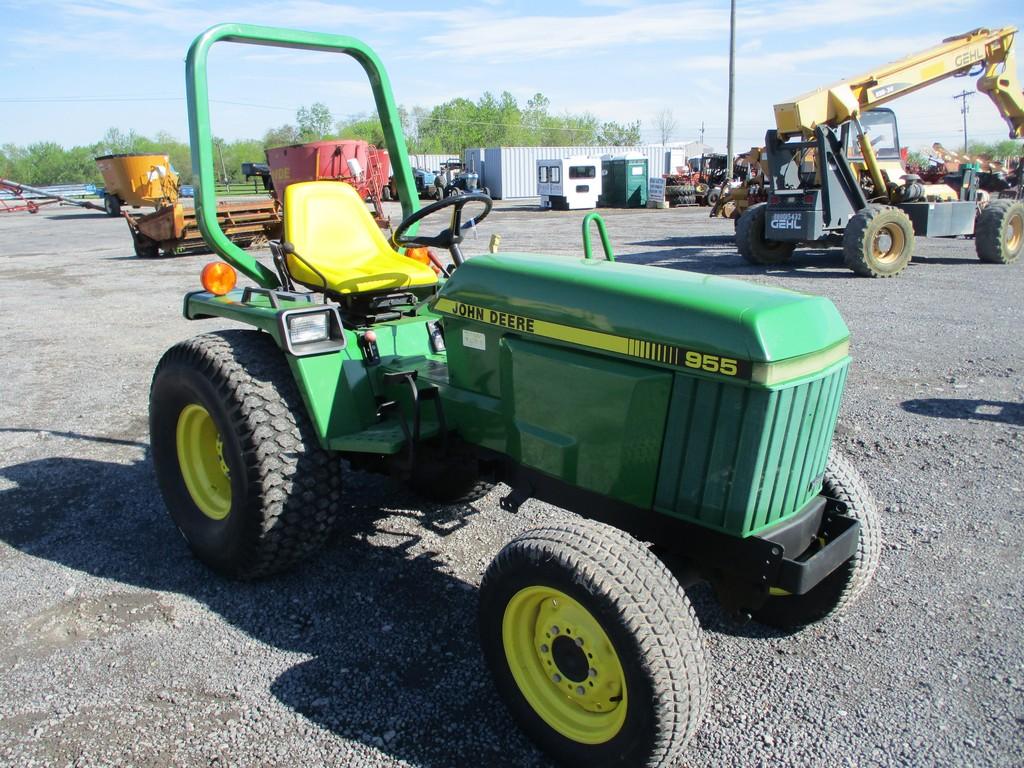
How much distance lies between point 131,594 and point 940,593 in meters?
3.07

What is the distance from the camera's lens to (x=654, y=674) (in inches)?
76.2

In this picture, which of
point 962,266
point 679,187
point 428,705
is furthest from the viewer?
point 679,187

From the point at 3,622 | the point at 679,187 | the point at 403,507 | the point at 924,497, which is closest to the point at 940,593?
the point at 924,497

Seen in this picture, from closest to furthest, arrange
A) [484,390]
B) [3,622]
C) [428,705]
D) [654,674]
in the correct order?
[654,674] → [428,705] → [484,390] → [3,622]

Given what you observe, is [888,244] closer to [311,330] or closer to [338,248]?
[338,248]

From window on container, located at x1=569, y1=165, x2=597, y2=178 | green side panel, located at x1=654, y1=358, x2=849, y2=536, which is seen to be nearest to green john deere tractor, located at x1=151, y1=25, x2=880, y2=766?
green side panel, located at x1=654, y1=358, x2=849, y2=536

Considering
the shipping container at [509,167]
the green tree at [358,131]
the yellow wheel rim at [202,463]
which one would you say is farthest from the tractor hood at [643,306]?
the green tree at [358,131]

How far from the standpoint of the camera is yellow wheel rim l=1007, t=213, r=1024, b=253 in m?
11.2

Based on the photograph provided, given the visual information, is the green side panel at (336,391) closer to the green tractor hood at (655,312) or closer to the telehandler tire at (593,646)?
the green tractor hood at (655,312)

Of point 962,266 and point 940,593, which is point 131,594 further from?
point 962,266

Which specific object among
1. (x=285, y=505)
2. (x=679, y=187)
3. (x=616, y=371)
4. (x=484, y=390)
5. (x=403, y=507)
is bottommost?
(x=679, y=187)

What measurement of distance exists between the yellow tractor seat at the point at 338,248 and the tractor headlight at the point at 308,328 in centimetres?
26

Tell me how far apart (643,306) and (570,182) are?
2541 cm

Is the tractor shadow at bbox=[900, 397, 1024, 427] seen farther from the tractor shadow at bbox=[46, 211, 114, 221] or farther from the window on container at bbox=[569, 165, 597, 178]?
the tractor shadow at bbox=[46, 211, 114, 221]
